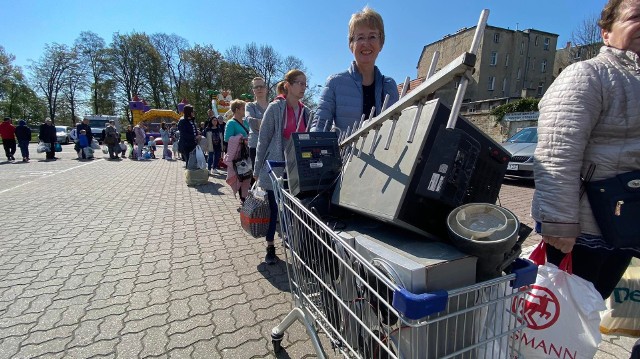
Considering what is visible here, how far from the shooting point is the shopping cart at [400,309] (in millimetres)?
965

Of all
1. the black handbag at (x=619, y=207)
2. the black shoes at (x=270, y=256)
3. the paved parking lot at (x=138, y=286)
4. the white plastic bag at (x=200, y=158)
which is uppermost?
the black handbag at (x=619, y=207)

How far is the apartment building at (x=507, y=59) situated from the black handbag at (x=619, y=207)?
4157 cm

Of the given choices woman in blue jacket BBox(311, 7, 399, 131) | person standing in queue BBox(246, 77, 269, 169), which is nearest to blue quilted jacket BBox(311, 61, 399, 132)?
woman in blue jacket BBox(311, 7, 399, 131)

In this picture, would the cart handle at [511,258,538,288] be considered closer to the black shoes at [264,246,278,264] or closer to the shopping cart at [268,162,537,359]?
the shopping cart at [268,162,537,359]

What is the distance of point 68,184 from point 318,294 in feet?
29.8

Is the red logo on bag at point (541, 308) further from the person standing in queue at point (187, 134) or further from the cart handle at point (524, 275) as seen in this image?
the person standing in queue at point (187, 134)

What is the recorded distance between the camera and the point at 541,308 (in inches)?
55.9

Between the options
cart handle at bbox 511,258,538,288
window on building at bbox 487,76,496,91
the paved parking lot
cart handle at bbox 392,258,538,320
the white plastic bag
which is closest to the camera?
cart handle at bbox 392,258,538,320

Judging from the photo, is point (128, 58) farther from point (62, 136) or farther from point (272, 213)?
point (272, 213)

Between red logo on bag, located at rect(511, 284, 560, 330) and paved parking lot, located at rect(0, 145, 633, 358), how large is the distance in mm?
1184

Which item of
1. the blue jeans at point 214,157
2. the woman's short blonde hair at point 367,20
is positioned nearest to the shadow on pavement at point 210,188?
the blue jeans at point 214,157

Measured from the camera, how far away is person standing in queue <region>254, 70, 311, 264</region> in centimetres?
304

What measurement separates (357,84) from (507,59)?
48.0 metres

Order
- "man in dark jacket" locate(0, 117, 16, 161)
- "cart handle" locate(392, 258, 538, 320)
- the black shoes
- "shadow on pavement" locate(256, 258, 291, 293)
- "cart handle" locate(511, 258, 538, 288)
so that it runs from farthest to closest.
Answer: "man in dark jacket" locate(0, 117, 16, 161) → the black shoes → "shadow on pavement" locate(256, 258, 291, 293) → "cart handle" locate(511, 258, 538, 288) → "cart handle" locate(392, 258, 538, 320)
